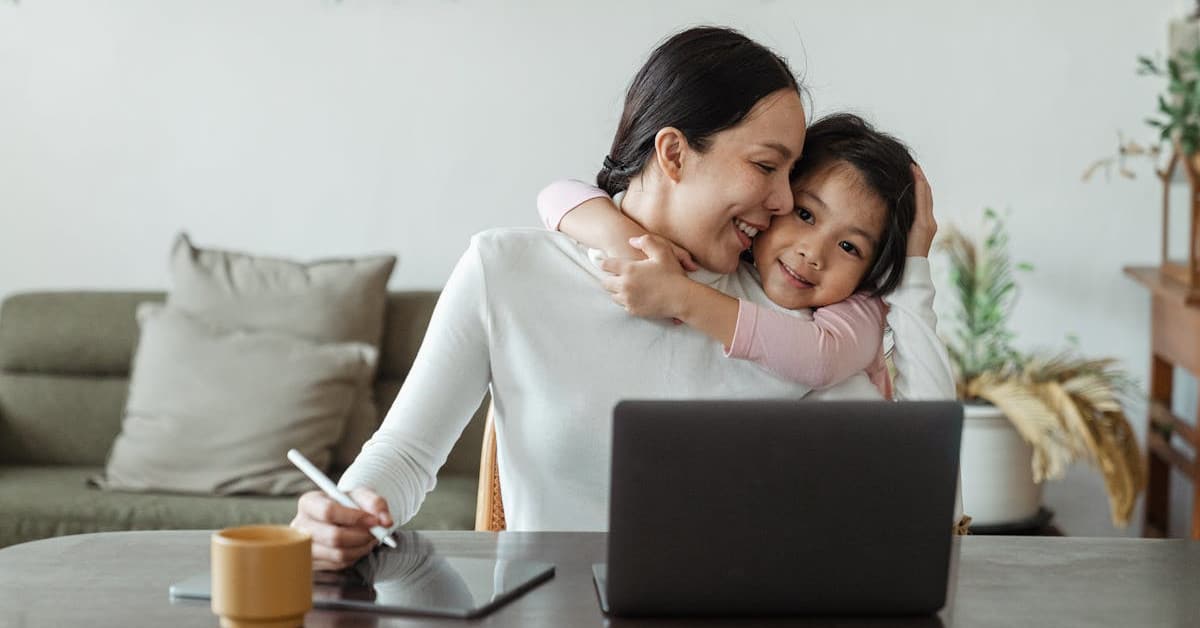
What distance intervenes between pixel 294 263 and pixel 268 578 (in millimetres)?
2266

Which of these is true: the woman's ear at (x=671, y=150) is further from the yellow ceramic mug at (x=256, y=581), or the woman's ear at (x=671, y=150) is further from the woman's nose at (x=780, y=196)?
the yellow ceramic mug at (x=256, y=581)

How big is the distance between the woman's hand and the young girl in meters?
0.43

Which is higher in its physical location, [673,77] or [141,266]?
[673,77]

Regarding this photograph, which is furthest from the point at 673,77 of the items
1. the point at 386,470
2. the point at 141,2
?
the point at 141,2

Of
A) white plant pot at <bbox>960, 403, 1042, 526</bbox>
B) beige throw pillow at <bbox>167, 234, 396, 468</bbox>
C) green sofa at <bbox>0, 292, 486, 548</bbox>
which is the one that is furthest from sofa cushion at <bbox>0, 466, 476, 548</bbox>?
white plant pot at <bbox>960, 403, 1042, 526</bbox>

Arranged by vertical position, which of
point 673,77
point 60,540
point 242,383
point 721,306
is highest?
point 673,77

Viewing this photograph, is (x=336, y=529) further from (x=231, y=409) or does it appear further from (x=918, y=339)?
(x=231, y=409)

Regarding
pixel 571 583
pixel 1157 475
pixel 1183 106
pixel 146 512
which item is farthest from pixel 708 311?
pixel 1157 475

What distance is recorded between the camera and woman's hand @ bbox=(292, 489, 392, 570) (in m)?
1.12

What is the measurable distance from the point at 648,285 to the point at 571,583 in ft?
1.40

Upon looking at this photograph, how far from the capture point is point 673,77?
5.01 feet

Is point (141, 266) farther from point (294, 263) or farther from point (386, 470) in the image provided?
point (386, 470)

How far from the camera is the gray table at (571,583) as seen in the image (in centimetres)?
102

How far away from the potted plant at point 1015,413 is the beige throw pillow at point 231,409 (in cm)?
138
